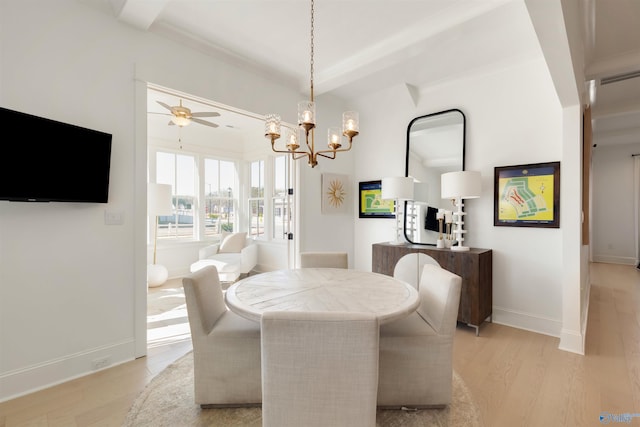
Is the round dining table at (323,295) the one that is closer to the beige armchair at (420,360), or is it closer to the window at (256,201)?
the beige armchair at (420,360)

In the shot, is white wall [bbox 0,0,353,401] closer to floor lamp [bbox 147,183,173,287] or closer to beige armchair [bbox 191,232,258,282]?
beige armchair [bbox 191,232,258,282]

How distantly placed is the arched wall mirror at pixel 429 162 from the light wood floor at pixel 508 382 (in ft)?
4.12

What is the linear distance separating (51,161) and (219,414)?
6.54 ft

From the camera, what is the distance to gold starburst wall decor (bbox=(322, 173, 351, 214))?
4059 mm

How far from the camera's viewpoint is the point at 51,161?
78.0 inches

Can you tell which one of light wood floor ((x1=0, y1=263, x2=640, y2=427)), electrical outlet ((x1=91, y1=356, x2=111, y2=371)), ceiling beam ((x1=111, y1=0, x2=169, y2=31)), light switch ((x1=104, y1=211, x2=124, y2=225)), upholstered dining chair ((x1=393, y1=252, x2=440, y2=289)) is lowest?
light wood floor ((x1=0, y1=263, x2=640, y2=427))

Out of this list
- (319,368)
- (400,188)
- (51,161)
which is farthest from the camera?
(400,188)

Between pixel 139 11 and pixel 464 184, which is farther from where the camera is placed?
pixel 464 184

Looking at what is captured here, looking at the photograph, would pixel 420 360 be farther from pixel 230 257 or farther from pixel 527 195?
pixel 230 257

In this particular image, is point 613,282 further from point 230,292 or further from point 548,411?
point 230,292

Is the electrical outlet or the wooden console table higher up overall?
the wooden console table

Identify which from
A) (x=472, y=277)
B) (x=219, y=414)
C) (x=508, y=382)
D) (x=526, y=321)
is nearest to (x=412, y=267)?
(x=472, y=277)

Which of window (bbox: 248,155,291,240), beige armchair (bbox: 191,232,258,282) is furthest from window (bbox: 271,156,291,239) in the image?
beige armchair (bbox: 191,232,258,282)

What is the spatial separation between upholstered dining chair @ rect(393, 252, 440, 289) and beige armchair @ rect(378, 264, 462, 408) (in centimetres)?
150
